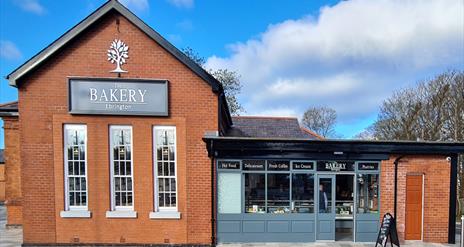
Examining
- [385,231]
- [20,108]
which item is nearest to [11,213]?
[20,108]

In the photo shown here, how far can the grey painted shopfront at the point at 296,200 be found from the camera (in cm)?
809

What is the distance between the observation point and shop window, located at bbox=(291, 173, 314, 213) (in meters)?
8.18

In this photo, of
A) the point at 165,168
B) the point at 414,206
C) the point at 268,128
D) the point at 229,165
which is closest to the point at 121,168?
the point at 165,168

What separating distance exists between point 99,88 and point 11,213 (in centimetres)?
705

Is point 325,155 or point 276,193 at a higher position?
point 325,155

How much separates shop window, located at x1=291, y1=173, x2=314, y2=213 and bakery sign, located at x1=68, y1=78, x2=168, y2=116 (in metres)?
4.78

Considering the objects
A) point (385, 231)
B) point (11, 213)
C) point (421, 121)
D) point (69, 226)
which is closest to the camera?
point (385, 231)

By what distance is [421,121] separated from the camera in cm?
1986

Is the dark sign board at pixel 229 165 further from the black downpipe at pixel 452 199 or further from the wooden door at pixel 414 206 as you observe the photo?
the black downpipe at pixel 452 199

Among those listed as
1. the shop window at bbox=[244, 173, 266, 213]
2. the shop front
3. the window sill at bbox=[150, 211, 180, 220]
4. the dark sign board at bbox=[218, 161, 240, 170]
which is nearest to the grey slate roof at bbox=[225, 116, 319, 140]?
the dark sign board at bbox=[218, 161, 240, 170]

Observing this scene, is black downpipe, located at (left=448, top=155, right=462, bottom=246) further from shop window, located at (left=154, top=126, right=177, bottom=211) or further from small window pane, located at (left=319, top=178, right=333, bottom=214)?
shop window, located at (left=154, top=126, right=177, bottom=211)

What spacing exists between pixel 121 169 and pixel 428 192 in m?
9.98

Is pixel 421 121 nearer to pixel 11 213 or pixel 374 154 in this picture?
pixel 374 154

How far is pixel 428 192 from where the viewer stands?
821cm
